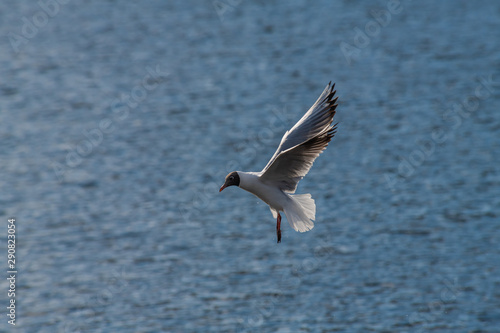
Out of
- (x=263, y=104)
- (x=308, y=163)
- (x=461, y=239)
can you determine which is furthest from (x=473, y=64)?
(x=308, y=163)

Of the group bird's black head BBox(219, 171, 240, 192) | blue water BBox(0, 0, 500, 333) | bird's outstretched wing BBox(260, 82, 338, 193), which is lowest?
bird's black head BBox(219, 171, 240, 192)

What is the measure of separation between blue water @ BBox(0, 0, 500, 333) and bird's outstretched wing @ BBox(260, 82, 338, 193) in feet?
54.2

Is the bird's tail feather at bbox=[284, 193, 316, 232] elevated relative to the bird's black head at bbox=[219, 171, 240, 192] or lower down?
lower down

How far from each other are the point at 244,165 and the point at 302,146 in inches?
952

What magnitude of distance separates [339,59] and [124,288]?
2324 centimetres

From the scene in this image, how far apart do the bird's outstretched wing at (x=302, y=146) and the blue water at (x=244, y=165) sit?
650 inches

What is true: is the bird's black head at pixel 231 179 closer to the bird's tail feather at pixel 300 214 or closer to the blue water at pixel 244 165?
the bird's tail feather at pixel 300 214

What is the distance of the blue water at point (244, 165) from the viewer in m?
31.8

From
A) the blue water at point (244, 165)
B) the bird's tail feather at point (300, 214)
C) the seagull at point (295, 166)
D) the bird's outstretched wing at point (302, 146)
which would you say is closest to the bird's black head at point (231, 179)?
the seagull at point (295, 166)

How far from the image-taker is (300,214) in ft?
46.4

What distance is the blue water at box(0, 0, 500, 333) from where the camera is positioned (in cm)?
3181

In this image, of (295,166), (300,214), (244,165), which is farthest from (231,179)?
(244,165)

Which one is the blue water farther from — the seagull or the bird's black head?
the bird's black head

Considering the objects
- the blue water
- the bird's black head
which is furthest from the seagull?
the blue water
